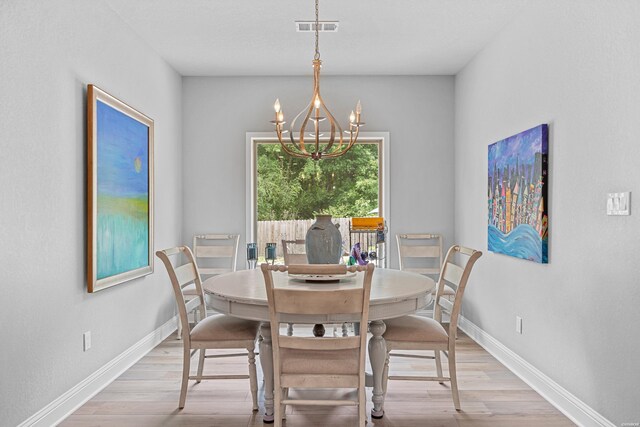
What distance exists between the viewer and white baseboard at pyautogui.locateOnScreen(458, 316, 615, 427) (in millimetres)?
2545

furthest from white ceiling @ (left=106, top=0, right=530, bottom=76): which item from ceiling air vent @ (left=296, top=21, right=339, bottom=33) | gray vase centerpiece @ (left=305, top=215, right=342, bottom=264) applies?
gray vase centerpiece @ (left=305, top=215, right=342, bottom=264)

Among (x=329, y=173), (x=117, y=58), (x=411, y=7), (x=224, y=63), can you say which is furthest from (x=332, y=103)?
(x=117, y=58)

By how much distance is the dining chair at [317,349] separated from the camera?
6.99 ft

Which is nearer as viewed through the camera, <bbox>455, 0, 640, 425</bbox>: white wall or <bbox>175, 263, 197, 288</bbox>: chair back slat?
<bbox>455, 0, 640, 425</bbox>: white wall

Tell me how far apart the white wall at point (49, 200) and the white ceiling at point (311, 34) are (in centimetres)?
49

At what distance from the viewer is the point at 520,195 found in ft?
11.1

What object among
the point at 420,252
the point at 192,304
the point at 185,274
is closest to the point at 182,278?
the point at 185,274

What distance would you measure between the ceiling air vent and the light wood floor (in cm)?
264

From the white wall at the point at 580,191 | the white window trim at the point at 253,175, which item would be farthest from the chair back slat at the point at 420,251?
the white wall at the point at 580,191

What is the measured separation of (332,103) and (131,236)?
254 centimetres

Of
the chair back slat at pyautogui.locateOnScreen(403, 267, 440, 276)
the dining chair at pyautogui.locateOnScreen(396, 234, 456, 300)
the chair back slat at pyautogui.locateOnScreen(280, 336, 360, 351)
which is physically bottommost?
the chair back slat at pyautogui.locateOnScreen(403, 267, 440, 276)

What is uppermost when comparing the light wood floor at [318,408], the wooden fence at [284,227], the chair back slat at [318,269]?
the wooden fence at [284,227]

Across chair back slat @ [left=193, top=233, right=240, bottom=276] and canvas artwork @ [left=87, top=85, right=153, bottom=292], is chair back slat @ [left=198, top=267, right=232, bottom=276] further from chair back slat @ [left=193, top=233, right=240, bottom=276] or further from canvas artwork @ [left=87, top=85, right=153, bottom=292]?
canvas artwork @ [left=87, top=85, right=153, bottom=292]

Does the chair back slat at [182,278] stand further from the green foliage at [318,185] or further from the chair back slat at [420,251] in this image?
the chair back slat at [420,251]
